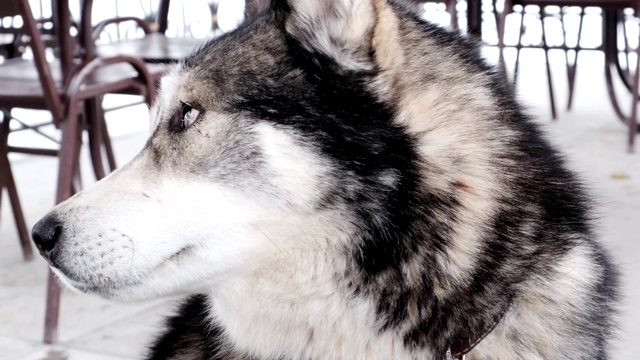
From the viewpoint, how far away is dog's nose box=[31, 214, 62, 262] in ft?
5.94

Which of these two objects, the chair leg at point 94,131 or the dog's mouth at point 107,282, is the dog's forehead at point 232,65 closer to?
the dog's mouth at point 107,282

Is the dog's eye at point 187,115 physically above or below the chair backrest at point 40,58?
above

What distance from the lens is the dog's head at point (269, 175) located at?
68.3 inches

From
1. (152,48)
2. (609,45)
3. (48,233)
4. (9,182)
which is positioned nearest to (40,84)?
(9,182)

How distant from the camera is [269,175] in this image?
1751 millimetres

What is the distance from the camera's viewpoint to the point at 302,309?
1796mm

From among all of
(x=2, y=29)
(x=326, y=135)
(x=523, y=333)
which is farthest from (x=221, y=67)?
(x=2, y=29)

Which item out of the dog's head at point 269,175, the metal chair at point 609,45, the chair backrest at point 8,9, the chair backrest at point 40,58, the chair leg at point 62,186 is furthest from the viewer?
the metal chair at point 609,45

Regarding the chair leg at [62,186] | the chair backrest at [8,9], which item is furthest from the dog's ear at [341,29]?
the chair backrest at [8,9]

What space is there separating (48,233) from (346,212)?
0.60 m

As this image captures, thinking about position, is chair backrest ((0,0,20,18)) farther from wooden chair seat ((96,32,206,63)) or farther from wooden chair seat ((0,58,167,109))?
wooden chair seat ((96,32,206,63))

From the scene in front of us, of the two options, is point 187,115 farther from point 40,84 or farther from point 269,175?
point 40,84

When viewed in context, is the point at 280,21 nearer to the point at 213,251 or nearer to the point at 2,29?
the point at 213,251

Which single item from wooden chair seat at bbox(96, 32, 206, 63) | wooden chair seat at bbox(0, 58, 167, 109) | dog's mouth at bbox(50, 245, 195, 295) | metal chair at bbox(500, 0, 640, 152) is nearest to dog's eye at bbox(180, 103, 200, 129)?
dog's mouth at bbox(50, 245, 195, 295)
